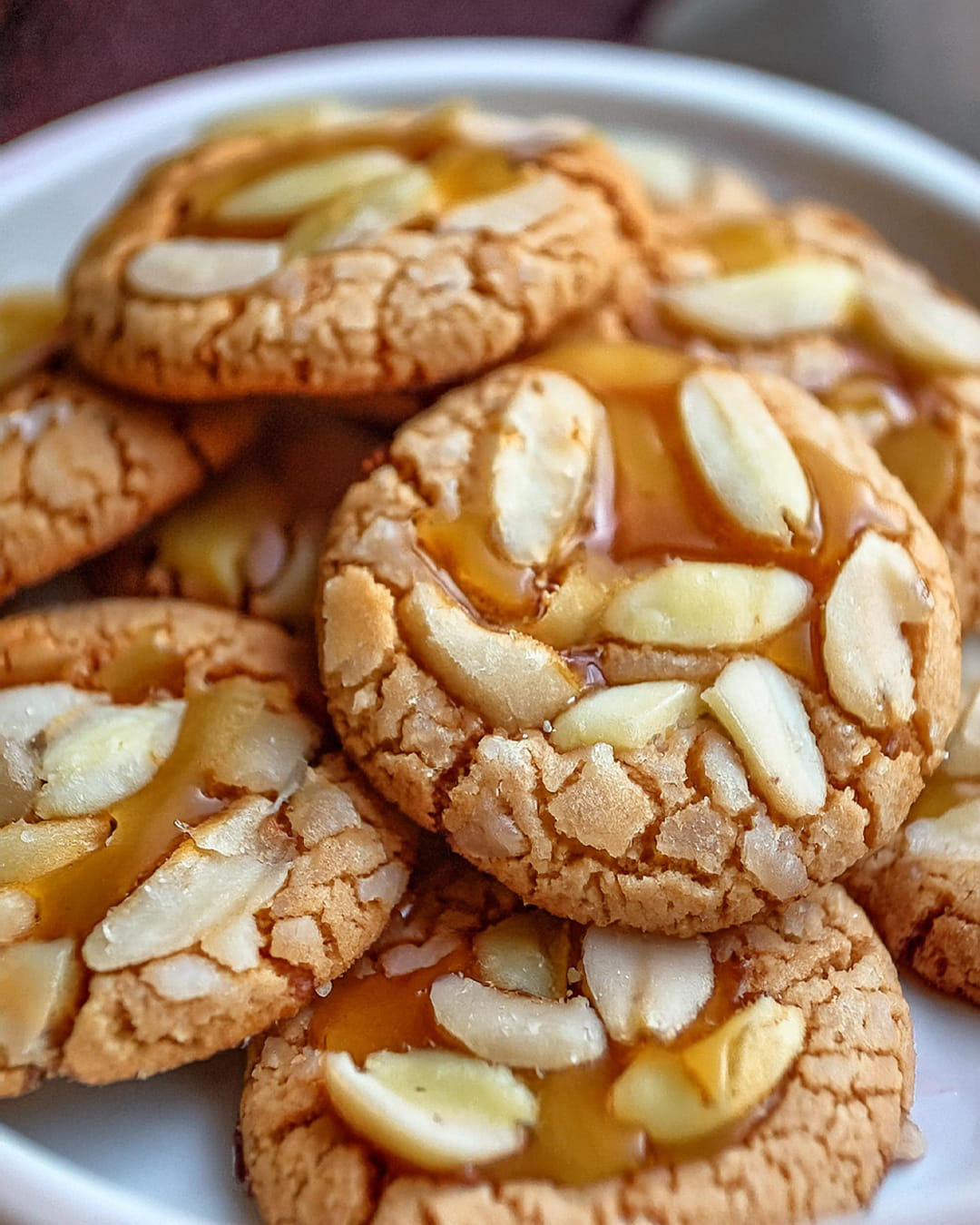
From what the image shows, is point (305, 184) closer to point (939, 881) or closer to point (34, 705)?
point (34, 705)

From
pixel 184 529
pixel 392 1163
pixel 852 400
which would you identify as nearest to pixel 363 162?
pixel 184 529

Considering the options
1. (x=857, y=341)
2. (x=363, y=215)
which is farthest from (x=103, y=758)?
(x=857, y=341)

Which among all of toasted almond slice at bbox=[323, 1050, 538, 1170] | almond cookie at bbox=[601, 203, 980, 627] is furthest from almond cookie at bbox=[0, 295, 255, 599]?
toasted almond slice at bbox=[323, 1050, 538, 1170]

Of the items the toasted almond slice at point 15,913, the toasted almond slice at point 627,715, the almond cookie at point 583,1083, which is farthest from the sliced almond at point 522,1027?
the toasted almond slice at point 15,913

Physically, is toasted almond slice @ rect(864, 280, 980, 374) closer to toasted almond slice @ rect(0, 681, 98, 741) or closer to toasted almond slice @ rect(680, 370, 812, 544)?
toasted almond slice @ rect(680, 370, 812, 544)

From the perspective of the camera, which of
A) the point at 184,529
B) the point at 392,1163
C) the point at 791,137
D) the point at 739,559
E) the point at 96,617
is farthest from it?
the point at 791,137

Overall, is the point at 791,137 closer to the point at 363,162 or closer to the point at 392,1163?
the point at 363,162
